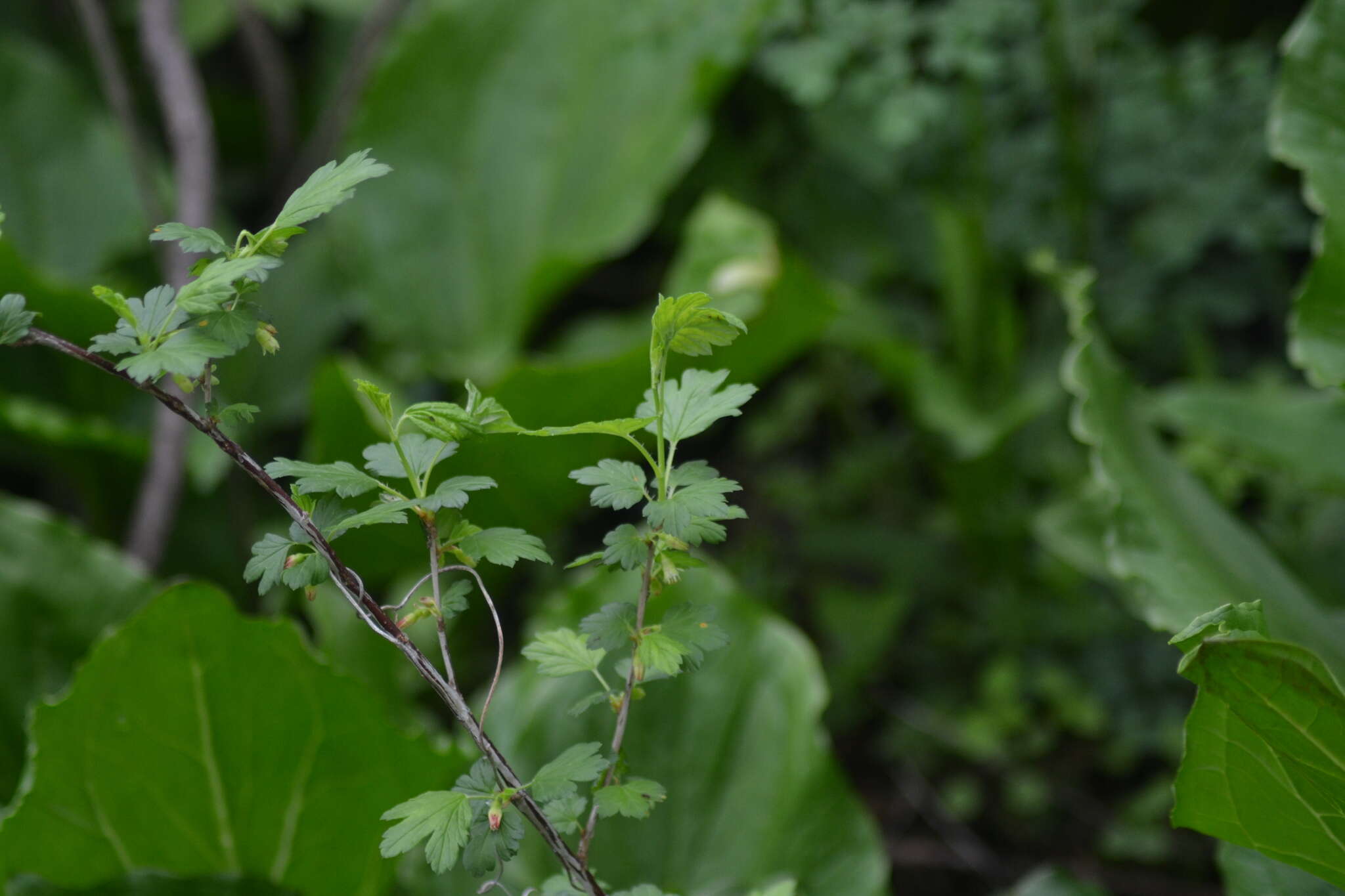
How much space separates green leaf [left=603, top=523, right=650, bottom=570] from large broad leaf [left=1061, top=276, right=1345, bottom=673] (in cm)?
39

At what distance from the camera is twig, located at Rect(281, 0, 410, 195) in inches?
57.6

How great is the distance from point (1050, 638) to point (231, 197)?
1592 millimetres

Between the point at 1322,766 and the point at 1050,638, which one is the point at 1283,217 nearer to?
the point at 1050,638

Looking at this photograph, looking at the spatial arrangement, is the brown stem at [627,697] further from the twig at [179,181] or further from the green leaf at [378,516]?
the twig at [179,181]

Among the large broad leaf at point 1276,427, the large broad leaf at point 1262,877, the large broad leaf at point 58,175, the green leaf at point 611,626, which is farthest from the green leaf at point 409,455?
the large broad leaf at point 58,175

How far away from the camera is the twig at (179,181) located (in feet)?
3.81

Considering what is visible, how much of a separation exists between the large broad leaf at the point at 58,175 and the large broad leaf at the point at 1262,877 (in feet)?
5.17

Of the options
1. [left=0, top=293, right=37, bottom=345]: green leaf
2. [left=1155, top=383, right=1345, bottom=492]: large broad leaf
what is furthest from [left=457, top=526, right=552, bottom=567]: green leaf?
[left=1155, top=383, right=1345, bottom=492]: large broad leaf

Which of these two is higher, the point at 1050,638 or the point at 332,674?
the point at 332,674

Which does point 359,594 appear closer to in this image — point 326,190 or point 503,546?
point 503,546

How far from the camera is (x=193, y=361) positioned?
414mm

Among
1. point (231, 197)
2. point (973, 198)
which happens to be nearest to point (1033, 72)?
point (973, 198)

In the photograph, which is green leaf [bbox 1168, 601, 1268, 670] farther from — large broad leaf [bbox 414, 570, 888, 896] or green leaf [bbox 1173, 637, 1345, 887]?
large broad leaf [bbox 414, 570, 888, 896]

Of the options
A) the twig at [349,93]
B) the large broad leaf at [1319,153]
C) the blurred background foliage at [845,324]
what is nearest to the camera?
the large broad leaf at [1319,153]
